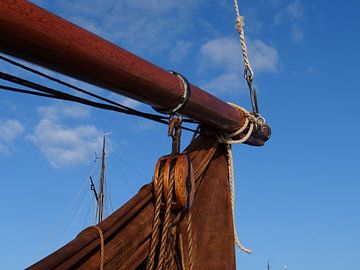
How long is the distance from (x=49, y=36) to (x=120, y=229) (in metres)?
1.16

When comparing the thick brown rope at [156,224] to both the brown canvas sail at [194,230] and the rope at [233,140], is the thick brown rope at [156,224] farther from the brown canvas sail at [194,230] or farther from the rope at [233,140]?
the rope at [233,140]

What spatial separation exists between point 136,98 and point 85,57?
561mm

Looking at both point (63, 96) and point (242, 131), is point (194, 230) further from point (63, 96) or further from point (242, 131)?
point (63, 96)

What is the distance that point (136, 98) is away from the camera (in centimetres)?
302

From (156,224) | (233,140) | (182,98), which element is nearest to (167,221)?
(156,224)

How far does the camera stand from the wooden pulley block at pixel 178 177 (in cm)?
316

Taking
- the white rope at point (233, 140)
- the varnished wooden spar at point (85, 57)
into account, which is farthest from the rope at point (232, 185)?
Answer: the varnished wooden spar at point (85, 57)

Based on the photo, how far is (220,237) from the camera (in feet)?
12.2

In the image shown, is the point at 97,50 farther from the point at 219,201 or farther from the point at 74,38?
Result: the point at 219,201

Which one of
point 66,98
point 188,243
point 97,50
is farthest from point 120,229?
point 97,50

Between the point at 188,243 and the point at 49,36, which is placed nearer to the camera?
the point at 49,36

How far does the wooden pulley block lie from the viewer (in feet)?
10.4

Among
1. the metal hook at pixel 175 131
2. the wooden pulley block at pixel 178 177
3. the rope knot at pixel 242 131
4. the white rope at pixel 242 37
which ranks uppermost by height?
the white rope at pixel 242 37

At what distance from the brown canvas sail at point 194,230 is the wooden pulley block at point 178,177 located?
0.13 metres
